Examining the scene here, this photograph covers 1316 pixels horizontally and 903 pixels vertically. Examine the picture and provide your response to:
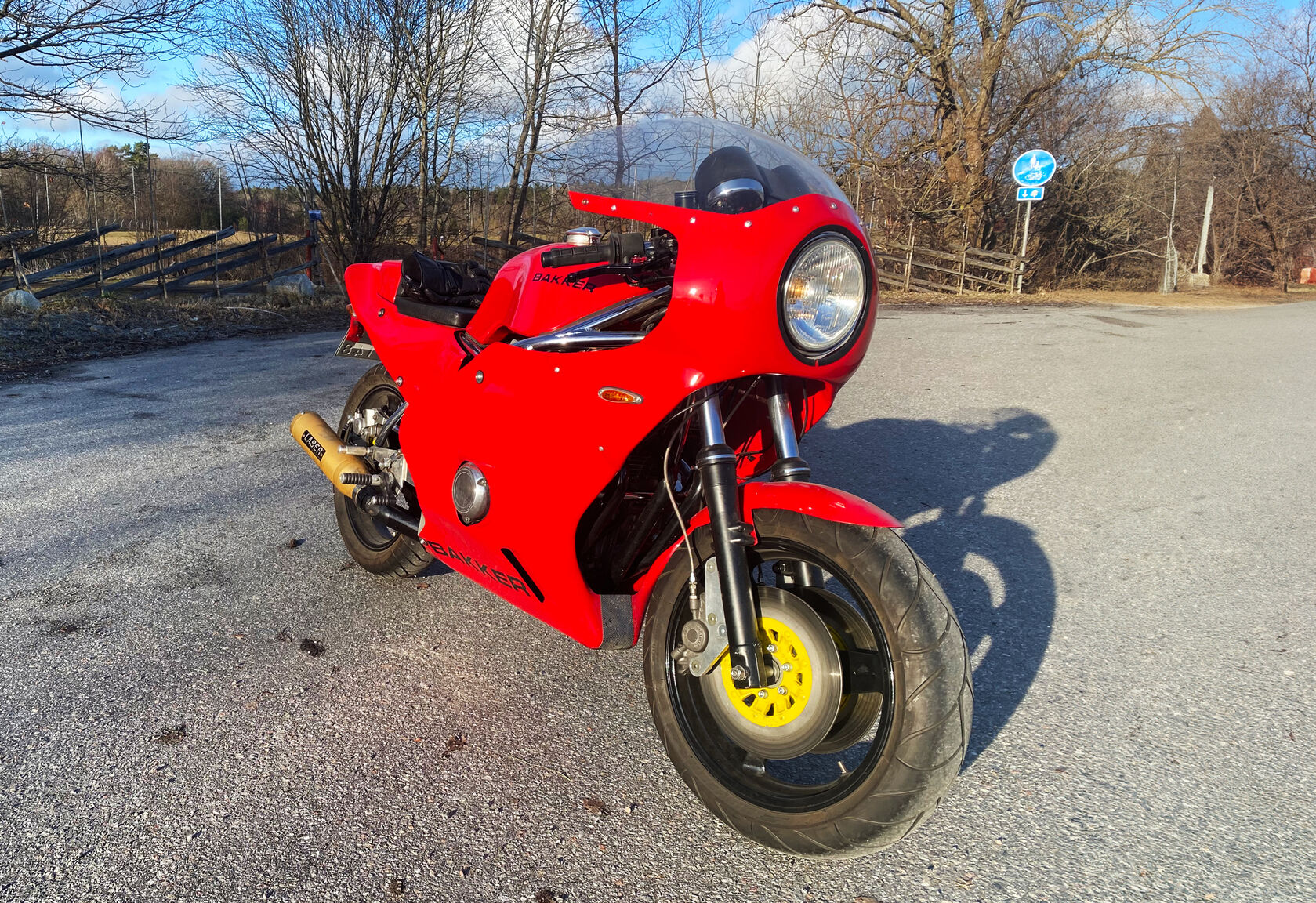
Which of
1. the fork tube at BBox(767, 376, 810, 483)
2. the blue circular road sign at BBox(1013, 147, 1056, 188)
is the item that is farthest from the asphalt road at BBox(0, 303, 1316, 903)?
the blue circular road sign at BBox(1013, 147, 1056, 188)

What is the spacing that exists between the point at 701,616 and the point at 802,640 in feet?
0.86

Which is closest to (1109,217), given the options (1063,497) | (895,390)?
(895,390)

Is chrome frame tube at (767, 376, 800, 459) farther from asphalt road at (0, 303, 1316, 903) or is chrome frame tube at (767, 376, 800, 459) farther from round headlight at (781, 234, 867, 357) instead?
asphalt road at (0, 303, 1316, 903)

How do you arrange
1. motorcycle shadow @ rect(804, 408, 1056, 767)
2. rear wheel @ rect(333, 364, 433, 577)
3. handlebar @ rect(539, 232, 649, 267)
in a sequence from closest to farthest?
handlebar @ rect(539, 232, 649, 267) → motorcycle shadow @ rect(804, 408, 1056, 767) → rear wheel @ rect(333, 364, 433, 577)

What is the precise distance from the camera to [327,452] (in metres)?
3.57

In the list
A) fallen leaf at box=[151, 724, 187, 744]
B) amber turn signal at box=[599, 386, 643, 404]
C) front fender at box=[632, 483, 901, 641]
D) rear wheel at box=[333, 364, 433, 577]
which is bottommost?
fallen leaf at box=[151, 724, 187, 744]

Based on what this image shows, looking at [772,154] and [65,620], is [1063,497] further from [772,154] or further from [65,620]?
[65,620]

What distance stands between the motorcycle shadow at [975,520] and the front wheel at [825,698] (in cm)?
63

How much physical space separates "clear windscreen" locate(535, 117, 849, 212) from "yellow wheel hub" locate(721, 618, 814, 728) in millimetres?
1080

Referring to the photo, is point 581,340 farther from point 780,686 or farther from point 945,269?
point 945,269

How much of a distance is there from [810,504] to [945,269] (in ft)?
67.3

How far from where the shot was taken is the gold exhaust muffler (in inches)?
134

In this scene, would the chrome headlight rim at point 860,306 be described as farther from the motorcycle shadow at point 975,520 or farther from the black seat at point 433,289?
the black seat at point 433,289

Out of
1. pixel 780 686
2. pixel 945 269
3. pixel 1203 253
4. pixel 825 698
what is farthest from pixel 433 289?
pixel 1203 253
